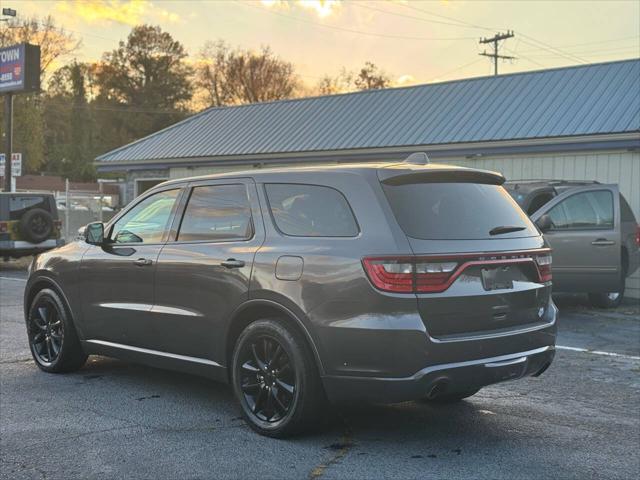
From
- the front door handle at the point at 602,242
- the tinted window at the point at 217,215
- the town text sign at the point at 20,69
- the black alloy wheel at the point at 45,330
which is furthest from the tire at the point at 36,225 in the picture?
the tinted window at the point at 217,215

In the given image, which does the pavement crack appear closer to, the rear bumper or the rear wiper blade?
the rear bumper

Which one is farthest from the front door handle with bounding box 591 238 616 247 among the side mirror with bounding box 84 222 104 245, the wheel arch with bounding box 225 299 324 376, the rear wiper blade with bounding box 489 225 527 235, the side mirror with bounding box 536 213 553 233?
the side mirror with bounding box 84 222 104 245

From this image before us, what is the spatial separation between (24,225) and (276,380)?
13.8 metres

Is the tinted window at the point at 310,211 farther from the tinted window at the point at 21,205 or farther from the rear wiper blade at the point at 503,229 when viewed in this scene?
the tinted window at the point at 21,205

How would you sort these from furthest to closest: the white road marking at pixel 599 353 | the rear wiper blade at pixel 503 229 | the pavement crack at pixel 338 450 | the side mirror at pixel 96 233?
the white road marking at pixel 599 353, the side mirror at pixel 96 233, the rear wiper blade at pixel 503 229, the pavement crack at pixel 338 450

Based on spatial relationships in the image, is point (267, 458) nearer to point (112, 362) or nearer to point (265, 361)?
point (265, 361)

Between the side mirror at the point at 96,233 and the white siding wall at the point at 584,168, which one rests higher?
the white siding wall at the point at 584,168

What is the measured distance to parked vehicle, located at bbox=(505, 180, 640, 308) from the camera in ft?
33.9

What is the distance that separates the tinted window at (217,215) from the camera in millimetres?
4969

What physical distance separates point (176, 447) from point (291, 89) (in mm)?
61146

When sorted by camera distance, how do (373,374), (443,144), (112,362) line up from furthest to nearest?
(443,144)
(112,362)
(373,374)

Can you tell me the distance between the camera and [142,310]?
5.47m

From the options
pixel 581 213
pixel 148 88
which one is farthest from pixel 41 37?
pixel 581 213

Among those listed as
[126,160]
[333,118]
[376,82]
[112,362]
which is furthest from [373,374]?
[376,82]
